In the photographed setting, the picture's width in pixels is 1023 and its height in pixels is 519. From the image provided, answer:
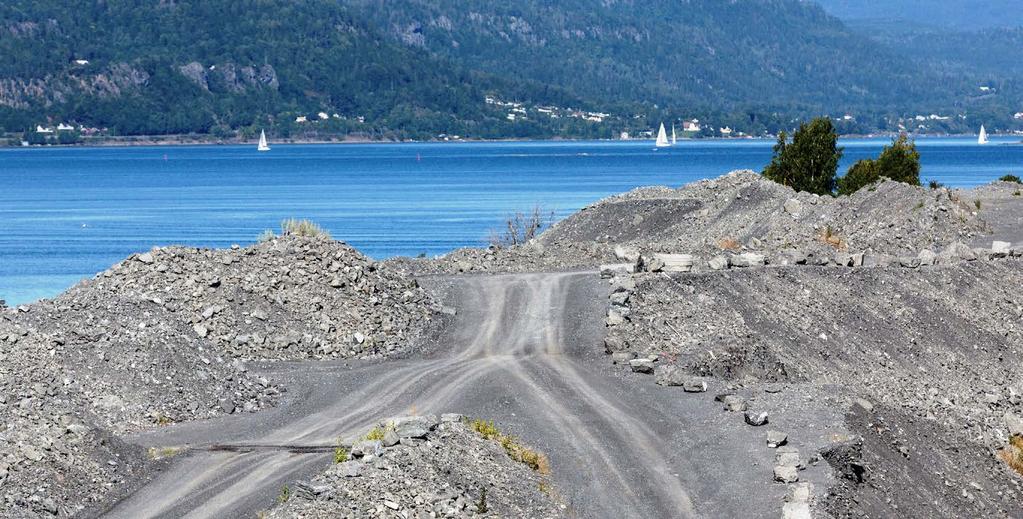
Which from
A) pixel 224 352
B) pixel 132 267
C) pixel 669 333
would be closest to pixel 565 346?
pixel 669 333

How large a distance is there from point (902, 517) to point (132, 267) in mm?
17705

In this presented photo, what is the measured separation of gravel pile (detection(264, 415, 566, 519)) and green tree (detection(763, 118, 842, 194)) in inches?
1913

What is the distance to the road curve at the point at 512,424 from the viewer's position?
70.3 feet

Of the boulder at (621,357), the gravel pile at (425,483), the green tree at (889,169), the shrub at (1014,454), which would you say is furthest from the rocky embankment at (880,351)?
the green tree at (889,169)

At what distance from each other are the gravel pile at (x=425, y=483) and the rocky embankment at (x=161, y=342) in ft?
11.7

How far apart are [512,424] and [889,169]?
48990 millimetres

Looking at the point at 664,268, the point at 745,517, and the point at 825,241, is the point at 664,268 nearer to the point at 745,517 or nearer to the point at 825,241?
the point at 825,241

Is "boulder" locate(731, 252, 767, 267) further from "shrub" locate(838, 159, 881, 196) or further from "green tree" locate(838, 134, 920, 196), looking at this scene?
"green tree" locate(838, 134, 920, 196)

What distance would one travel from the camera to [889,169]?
231ft

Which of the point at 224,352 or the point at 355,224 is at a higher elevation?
the point at 224,352

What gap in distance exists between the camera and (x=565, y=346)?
32000 mm

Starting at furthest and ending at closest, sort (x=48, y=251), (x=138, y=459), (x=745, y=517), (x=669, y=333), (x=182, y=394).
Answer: (x=48, y=251), (x=669, y=333), (x=182, y=394), (x=138, y=459), (x=745, y=517)

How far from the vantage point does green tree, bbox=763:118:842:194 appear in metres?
69.0

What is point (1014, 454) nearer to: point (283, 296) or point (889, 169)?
point (283, 296)
